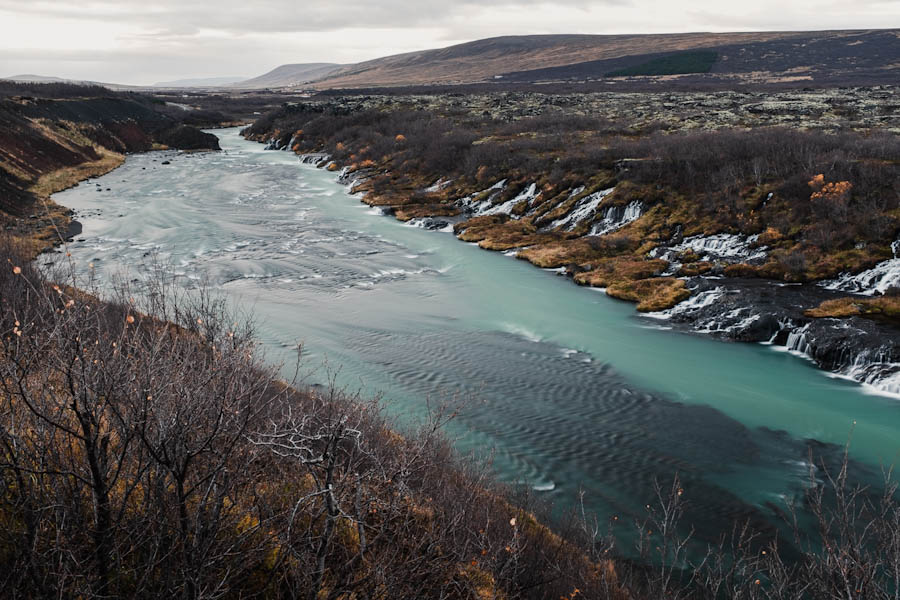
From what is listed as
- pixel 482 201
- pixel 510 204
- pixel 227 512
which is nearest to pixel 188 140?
pixel 482 201

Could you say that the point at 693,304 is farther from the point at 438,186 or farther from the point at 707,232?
the point at 438,186

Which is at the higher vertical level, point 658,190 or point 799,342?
point 658,190

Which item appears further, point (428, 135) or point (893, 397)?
point (428, 135)

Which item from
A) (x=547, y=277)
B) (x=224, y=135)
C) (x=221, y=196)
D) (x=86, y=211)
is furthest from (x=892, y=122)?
(x=224, y=135)

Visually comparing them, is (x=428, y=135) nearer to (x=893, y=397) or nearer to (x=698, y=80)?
(x=893, y=397)

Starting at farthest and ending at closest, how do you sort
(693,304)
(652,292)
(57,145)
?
(57,145) < (652,292) < (693,304)
